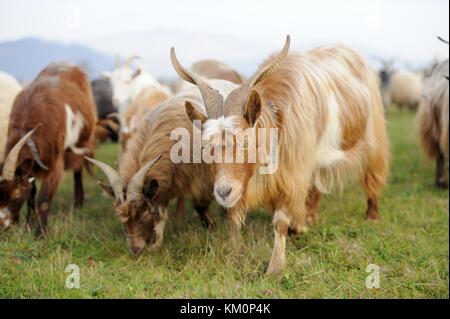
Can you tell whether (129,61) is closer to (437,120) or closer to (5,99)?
(5,99)

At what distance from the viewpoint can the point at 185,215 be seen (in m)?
7.01

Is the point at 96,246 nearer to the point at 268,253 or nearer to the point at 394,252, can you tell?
the point at 268,253

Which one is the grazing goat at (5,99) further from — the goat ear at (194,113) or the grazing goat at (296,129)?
the grazing goat at (296,129)

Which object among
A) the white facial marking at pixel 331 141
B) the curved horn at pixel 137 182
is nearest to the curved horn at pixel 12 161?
the curved horn at pixel 137 182

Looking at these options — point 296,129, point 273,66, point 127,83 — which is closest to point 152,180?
point 296,129

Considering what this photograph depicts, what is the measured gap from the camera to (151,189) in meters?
5.48

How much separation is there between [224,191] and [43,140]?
112 inches

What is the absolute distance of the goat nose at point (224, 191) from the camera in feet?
13.9

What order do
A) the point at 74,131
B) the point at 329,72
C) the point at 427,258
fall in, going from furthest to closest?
the point at 74,131
the point at 329,72
the point at 427,258

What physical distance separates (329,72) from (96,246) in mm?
3336

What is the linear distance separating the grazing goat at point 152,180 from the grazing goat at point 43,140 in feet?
2.88
